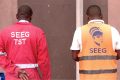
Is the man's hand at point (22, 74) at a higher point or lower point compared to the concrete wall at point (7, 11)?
lower

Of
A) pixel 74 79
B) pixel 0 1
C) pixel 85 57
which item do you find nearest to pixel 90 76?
pixel 85 57

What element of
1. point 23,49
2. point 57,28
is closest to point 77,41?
point 23,49

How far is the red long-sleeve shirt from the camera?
5859 mm

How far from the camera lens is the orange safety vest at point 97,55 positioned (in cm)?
579

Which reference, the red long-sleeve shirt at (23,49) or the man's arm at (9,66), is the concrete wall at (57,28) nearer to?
the red long-sleeve shirt at (23,49)

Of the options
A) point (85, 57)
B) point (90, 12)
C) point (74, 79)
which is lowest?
point (74, 79)

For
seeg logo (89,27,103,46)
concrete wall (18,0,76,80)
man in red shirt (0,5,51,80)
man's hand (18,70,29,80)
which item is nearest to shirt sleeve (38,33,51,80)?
man in red shirt (0,5,51,80)

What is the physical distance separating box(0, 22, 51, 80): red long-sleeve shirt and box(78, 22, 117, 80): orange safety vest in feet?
1.74

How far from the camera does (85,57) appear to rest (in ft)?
19.0

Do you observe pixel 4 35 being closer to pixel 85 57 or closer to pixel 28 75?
pixel 28 75

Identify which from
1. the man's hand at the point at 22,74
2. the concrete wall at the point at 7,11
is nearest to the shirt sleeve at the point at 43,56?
the man's hand at the point at 22,74

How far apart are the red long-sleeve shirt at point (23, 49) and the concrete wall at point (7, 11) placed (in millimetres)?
1909

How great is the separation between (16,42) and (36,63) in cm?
39

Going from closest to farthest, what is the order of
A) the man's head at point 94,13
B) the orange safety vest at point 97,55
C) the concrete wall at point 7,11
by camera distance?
1. the orange safety vest at point 97,55
2. the man's head at point 94,13
3. the concrete wall at point 7,11
